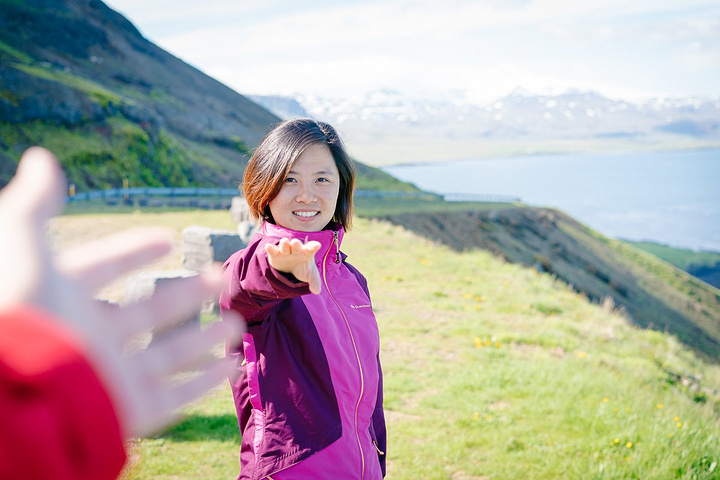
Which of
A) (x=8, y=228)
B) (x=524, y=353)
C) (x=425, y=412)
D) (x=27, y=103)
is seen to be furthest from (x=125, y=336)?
(x=27, y=103)

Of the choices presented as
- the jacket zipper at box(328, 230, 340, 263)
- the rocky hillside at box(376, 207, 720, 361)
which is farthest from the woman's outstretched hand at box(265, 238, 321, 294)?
the rocky hillside at box(376, 207, 720, 361)

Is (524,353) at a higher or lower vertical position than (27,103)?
lower

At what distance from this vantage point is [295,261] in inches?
75.4

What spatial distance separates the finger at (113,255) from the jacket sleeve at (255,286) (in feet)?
3.07

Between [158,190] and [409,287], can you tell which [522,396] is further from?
[158,190]

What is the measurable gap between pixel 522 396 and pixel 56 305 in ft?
21.9

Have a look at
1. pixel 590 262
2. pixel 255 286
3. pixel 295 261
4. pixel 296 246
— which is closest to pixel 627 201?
pixel 590 262

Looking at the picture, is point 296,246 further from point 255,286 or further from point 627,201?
point 627,201

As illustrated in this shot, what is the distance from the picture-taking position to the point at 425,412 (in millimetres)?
6531

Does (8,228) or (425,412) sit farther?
(425,412)

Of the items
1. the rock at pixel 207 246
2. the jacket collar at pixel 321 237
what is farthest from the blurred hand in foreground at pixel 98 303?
the rock at pixel 207 246

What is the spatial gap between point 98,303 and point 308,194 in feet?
6.56

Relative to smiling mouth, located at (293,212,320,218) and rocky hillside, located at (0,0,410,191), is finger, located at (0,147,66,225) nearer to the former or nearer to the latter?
smiling mouth, located at (293,212,320,218)

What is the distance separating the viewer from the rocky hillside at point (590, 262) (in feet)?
100.0
